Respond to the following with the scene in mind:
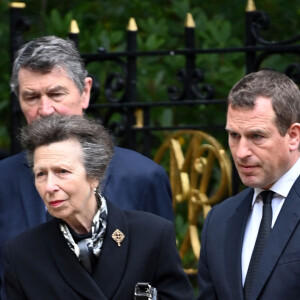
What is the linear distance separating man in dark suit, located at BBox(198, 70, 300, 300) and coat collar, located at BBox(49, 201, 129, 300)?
34cm

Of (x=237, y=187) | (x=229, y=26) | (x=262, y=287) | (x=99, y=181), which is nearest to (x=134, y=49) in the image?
(x=237, y=187)

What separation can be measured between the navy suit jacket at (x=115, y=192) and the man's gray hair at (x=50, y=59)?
0.35 meters

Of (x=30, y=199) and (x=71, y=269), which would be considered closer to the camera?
(x=71, y=269)

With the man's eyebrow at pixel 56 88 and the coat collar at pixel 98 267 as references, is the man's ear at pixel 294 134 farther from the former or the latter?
the man's eyebrow at pixel 56 88

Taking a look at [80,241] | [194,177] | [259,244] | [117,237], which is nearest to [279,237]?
[259,244]

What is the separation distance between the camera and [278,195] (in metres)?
4.43

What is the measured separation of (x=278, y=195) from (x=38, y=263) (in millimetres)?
887

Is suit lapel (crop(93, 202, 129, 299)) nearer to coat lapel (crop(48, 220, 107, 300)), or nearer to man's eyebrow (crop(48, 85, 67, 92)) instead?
coat lapel (crop(48, 220, 107, 300))

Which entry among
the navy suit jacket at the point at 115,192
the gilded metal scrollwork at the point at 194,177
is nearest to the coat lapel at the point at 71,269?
the navy suit jacket at the point at 115,192

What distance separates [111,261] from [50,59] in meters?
0.98

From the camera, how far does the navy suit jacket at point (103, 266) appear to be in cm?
443

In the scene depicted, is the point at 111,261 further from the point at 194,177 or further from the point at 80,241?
the point at 194,177

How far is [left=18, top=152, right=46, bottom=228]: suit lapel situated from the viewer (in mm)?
5031

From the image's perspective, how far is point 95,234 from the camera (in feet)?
14.6
